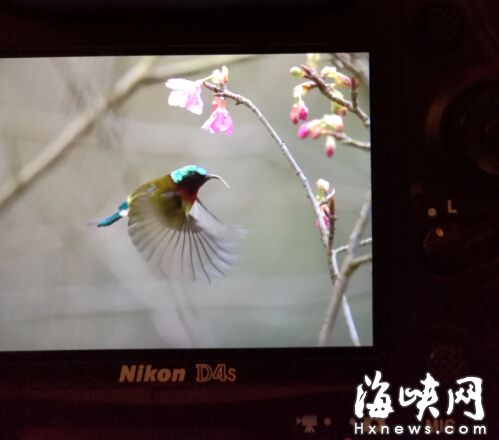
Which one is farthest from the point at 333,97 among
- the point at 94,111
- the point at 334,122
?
the point at 94,111

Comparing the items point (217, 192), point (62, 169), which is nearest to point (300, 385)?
point (217, 192)

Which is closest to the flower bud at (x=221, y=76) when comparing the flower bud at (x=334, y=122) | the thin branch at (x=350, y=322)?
the flower bud at (x=334, y=122)

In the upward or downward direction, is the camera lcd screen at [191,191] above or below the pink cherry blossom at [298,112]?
below

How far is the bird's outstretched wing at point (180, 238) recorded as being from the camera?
2.33 feet

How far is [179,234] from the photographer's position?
723mm

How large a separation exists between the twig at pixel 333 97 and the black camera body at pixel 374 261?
0.01 m

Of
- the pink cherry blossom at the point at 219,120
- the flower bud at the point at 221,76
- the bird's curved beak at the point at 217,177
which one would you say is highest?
the flower bud at the point at 221,76

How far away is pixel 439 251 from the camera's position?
2.26 feet

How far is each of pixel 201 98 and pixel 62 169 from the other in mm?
160

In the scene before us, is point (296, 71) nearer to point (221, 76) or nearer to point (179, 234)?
point (221, 76)

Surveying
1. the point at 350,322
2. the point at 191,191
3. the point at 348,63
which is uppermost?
the point at 348,63

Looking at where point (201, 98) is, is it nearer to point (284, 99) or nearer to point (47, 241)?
point (284, 99)

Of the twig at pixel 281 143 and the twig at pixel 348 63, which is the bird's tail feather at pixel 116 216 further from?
the twig at pixel 348 63

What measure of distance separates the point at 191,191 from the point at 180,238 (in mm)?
52
